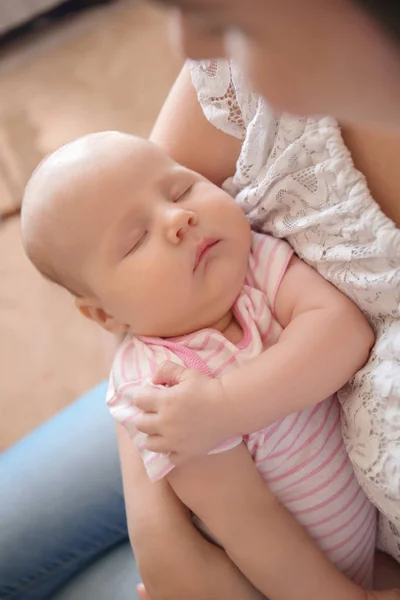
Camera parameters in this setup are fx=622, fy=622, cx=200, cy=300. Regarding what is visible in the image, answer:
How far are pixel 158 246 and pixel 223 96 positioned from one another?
8.2 inches

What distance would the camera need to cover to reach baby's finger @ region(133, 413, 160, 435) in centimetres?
72

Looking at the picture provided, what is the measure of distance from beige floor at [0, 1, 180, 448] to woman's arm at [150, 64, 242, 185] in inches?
33.6

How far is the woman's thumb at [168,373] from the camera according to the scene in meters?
0.74

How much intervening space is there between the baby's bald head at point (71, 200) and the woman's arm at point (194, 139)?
0.08m

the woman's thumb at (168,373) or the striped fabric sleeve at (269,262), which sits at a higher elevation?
the striped fabric sleeve at (269,262)

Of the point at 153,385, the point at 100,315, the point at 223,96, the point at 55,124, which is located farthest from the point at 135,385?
the point at 55,124

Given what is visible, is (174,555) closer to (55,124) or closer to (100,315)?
(100,315)

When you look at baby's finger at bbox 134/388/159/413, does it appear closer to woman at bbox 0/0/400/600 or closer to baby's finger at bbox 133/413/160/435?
baby's finger at bbox 133/413/160/435

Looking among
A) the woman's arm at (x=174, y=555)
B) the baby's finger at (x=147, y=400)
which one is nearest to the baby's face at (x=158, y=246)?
the baby's finger at (x=147, y=400)

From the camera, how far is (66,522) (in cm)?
98

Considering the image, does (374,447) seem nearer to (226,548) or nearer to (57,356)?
(226,548)

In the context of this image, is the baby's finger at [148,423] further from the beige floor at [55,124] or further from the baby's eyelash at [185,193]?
the beige floor at [55,124]

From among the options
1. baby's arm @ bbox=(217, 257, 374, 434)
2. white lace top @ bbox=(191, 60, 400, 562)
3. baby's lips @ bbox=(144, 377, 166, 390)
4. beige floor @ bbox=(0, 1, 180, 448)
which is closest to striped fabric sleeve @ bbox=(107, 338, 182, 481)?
baby's lips @ bbox=(144, 377, 166, 390)

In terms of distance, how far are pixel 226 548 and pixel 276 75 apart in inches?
22.2
